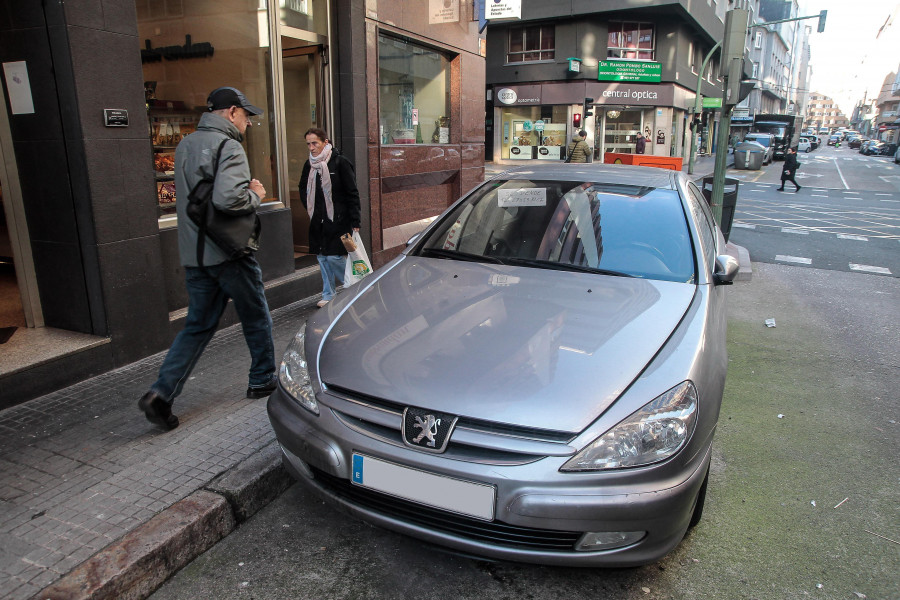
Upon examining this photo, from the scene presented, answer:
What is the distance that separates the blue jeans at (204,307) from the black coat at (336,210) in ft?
7.12

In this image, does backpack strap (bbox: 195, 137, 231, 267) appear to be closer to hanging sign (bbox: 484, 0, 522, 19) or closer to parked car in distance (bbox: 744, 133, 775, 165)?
hanging sign (bbox: 484, 0, 522, 19)

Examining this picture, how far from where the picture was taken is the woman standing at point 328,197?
226 inches

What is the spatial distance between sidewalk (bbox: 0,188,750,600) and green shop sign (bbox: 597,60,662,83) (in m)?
32.1

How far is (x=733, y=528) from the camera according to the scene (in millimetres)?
2918

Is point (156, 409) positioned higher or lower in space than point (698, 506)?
higher

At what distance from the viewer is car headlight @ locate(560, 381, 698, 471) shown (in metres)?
2.15

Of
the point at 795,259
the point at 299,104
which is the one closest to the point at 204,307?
the point at 299,104

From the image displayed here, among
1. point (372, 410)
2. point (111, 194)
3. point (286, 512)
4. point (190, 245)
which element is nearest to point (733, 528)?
point (372, 410)

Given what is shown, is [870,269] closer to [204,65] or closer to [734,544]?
[734,544]

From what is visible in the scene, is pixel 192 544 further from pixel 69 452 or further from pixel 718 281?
pixel 718 281

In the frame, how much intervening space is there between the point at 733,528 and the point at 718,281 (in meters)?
1.23

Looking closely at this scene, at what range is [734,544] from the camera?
2791 millimetres

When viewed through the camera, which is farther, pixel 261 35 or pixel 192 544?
pixel 261 35

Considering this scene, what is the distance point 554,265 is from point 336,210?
3041 mm
